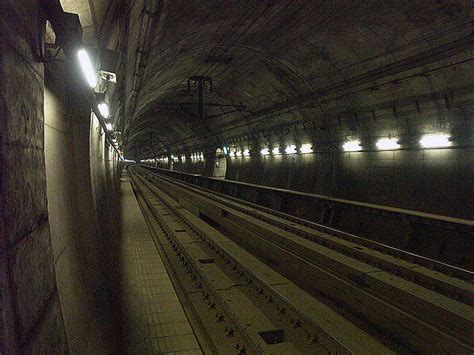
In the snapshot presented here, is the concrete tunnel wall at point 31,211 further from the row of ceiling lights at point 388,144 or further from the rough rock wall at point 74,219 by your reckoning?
the row of ceiling lights at point 388,144

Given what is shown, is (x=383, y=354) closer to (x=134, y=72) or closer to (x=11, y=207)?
(x=11, y=207)

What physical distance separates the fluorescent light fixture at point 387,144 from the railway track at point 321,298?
3.45 meters

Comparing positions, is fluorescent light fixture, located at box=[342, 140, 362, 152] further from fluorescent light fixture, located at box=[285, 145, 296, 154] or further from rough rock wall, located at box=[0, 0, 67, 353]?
rough rock wall, located at box=[0, 0, 67, 353]

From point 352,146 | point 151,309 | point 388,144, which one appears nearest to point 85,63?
point 151,309

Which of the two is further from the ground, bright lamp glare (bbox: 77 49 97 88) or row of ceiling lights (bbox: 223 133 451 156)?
bright lamp glare (bbox: 77 49 97 88)

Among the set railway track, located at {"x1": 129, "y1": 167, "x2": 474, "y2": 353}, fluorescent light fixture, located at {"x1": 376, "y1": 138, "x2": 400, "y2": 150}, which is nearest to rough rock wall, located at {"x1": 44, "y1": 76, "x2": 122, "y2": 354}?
railway track, located at {"x1": 129, "y1": 167, "x2": 474, "y2": 353}

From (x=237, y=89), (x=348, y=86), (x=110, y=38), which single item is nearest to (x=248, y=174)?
(x=237, y=89)

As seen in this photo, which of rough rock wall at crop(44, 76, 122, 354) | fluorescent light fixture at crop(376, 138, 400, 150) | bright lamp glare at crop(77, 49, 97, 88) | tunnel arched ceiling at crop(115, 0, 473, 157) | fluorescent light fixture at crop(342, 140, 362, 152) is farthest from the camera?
fluorescent light fixture at crop(342, 140, 362, 152)

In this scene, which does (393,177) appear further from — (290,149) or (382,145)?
(290,149)

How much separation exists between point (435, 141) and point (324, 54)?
4.23 m

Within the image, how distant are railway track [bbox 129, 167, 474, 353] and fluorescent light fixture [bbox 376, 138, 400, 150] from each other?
3.45m

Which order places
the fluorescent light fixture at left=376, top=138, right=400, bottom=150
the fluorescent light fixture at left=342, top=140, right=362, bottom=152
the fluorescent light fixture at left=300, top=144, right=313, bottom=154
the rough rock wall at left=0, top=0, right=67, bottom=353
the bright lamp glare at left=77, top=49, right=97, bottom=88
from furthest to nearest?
1. the fluorescent light fixture at left=300, top=144, right=313, bottom=154
2. the fluorescent light fixture at left=342, top=140, right=362, bottom=152
3. the fluorescent light fixture at left=376, top=138, right=400, bottom=150
4. the bright lamp glare at left=77, top=49, right=97, bottom=88
5. the rough rock wall at left=0, top=0, right=67, bottom=353

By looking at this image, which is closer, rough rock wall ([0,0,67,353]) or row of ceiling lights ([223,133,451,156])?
rough rock wall ([0,0,67,353])

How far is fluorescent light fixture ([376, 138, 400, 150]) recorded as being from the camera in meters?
11.1
